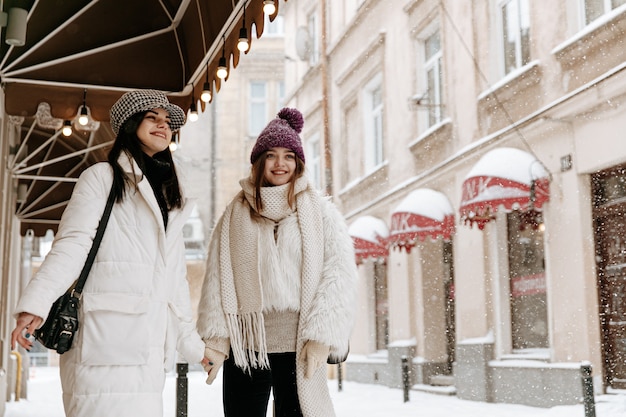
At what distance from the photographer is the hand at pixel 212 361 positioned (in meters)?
3.53

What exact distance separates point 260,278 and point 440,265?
10091 millimetres

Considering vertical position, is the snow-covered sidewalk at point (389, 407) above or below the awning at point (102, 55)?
below

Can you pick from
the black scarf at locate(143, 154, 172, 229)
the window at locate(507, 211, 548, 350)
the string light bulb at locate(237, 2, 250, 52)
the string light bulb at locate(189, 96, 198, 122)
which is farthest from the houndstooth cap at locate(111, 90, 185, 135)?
the window at locate(507, 211, 548, 350)

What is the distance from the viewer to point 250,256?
3623 mm

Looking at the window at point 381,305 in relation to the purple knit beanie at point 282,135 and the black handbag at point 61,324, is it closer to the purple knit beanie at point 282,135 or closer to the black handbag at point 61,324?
the purple knit beanie at point 282,135

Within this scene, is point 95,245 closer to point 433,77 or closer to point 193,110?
point 193,110

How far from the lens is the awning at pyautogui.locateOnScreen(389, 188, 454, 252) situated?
463 inches

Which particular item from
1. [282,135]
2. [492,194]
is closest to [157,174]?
[282,135]

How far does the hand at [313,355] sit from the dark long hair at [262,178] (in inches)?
24.4

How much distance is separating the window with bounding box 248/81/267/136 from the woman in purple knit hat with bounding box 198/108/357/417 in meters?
23.5

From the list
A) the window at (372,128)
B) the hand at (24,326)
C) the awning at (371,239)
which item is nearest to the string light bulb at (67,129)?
the hand at (24,326)

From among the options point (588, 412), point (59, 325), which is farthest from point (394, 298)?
point (59, 325)

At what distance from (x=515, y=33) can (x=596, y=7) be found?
1799mm

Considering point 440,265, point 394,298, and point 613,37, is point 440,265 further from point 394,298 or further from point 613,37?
point 613,37
